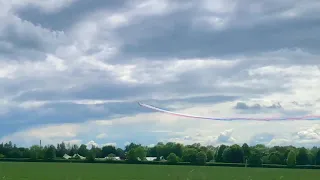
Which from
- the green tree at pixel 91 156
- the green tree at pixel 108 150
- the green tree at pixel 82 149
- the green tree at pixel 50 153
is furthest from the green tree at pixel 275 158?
the green tree at pixel 82 149

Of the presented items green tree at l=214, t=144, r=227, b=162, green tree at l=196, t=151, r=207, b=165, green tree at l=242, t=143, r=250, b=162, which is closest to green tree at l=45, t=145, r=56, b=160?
green tree at l=196, t=151, r=207, b=165

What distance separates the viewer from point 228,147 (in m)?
168

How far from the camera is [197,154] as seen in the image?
167 meters

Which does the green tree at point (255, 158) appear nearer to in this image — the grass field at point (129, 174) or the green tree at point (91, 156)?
the green tree at point (91, 156)

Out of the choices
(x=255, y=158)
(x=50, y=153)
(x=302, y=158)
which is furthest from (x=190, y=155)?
(x=50, y=153)

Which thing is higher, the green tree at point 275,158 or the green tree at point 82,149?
the green tree at point 82,149

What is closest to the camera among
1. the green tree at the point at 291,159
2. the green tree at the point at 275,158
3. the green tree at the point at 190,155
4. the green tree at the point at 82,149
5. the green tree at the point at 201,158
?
the green tree at the point at 291,159

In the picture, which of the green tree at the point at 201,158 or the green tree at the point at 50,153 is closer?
the green tree at the point at 201,158

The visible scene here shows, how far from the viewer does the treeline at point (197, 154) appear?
513 feet

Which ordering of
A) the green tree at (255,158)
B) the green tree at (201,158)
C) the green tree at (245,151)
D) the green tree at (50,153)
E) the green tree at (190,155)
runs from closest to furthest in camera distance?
the green tree at (255,158)
the green tree at (201,158)
the green tree at (245,151)
the green tree at (190,155)
the green tree at (50,153)

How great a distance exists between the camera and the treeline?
15625 cm

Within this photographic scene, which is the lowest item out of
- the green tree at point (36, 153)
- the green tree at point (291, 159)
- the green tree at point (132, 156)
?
the green tree at point (291, 159)

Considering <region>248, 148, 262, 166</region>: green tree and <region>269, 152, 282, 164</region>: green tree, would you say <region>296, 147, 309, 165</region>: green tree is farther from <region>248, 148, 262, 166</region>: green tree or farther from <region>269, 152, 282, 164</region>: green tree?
<region>248, 148, 262, 166</region>: green tree

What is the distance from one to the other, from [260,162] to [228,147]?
19.8 meters
